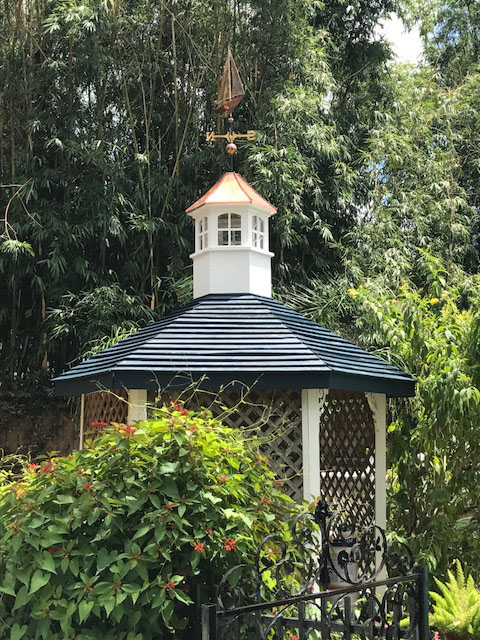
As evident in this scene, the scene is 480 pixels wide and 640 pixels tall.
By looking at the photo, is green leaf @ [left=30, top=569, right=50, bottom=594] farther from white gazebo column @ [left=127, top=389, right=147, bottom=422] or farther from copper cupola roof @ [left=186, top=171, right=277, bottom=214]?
copper cupola roof @ [left=186, top=171, right=277, bottom=214]

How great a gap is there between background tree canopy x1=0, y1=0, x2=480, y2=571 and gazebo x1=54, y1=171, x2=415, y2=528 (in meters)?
2.18

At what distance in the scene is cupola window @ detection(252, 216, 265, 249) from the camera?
28.2 ft

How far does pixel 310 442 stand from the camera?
6.95 metres

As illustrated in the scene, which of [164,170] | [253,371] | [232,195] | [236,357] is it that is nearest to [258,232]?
[232,195]

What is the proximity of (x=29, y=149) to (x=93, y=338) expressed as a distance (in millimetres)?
2872

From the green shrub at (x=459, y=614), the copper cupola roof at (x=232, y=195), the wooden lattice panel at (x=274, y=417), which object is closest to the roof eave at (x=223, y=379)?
the wooden lattice panel at (x=274, y=417)

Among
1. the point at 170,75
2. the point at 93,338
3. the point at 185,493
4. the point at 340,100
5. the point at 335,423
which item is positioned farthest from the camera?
the point at 340,100

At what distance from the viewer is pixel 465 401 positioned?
714 centimetres

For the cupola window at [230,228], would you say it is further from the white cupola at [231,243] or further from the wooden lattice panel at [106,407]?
the wooden lattice panel at [106,407]

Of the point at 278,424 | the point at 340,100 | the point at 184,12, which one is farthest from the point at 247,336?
the point at 340,100

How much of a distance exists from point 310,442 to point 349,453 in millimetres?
2232

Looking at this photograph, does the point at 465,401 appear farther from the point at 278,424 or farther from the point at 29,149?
the point at 29,149

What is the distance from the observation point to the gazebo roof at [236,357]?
6.79m

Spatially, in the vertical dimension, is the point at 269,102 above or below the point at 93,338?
above
